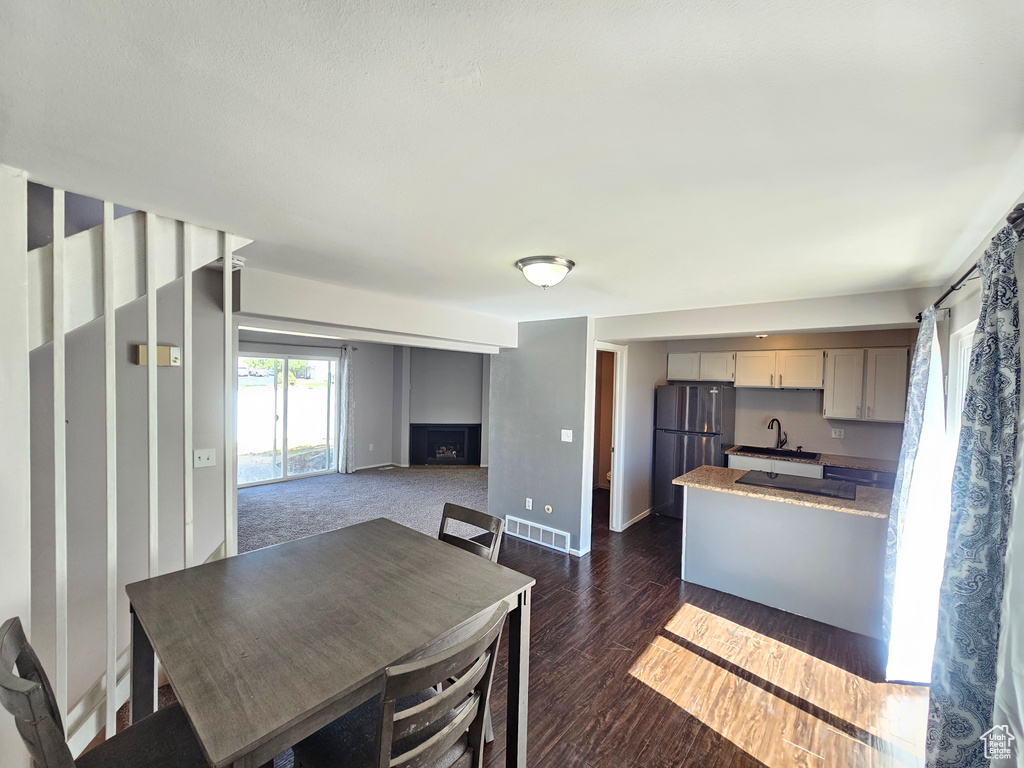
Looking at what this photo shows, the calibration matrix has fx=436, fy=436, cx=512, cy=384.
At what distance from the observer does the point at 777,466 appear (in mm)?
4648

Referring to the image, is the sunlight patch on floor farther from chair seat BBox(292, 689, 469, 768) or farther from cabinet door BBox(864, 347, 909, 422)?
cabinet door BBox(864, 347, 909, 422)

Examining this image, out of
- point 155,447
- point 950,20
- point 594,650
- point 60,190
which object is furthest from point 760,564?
point 60,190

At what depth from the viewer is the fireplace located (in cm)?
812

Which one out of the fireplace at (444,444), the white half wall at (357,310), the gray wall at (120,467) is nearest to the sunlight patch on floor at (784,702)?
the gray wall at (120,467)

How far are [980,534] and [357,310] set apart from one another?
3.21 meters

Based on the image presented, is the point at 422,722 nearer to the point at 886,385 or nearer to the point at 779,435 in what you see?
the point at 886,385

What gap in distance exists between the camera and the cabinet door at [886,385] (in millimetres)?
4152

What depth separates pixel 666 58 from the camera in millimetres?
873

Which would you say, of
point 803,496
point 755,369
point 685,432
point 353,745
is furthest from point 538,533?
point 353,745

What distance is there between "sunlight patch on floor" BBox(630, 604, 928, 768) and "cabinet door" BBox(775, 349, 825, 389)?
9.27 ft

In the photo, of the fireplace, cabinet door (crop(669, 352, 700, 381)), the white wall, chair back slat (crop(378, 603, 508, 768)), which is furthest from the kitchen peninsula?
the fireplace

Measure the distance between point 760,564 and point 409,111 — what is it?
3723 millimetres

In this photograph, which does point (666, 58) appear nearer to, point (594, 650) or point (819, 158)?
point (819, 158)

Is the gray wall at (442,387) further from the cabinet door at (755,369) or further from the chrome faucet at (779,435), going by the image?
the chrome faucet at (779,435)
